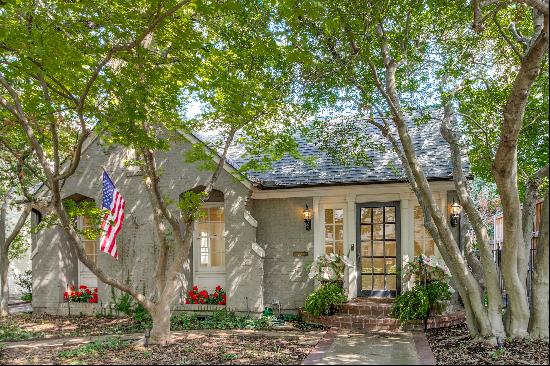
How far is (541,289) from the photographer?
25.7 feet

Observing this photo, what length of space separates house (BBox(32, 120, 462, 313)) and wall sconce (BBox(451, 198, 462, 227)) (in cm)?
36

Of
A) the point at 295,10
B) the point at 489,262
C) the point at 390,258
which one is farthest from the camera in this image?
the point at 390,258

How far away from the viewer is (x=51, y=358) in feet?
27.2

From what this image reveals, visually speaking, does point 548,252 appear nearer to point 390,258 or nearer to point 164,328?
point 390,258

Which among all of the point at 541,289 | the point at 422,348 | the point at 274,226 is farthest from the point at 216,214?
the point at 541,289

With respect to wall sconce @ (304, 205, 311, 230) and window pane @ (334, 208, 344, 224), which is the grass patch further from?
window pane @ (334, 208, 344, 224)

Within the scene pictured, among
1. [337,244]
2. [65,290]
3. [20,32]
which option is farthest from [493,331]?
[65,290]

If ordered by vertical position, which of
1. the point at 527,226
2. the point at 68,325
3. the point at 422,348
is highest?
the point at 527,226

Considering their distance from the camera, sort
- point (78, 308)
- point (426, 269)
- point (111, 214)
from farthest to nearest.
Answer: point (78, 308) < point (111, 214) < point (426, 269)

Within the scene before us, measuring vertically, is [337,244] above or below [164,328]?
above

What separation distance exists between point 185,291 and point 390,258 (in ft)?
17.8

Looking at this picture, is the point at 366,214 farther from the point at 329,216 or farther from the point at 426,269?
the point at 426,269

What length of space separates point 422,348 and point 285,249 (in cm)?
507

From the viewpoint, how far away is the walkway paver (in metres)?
7.81
